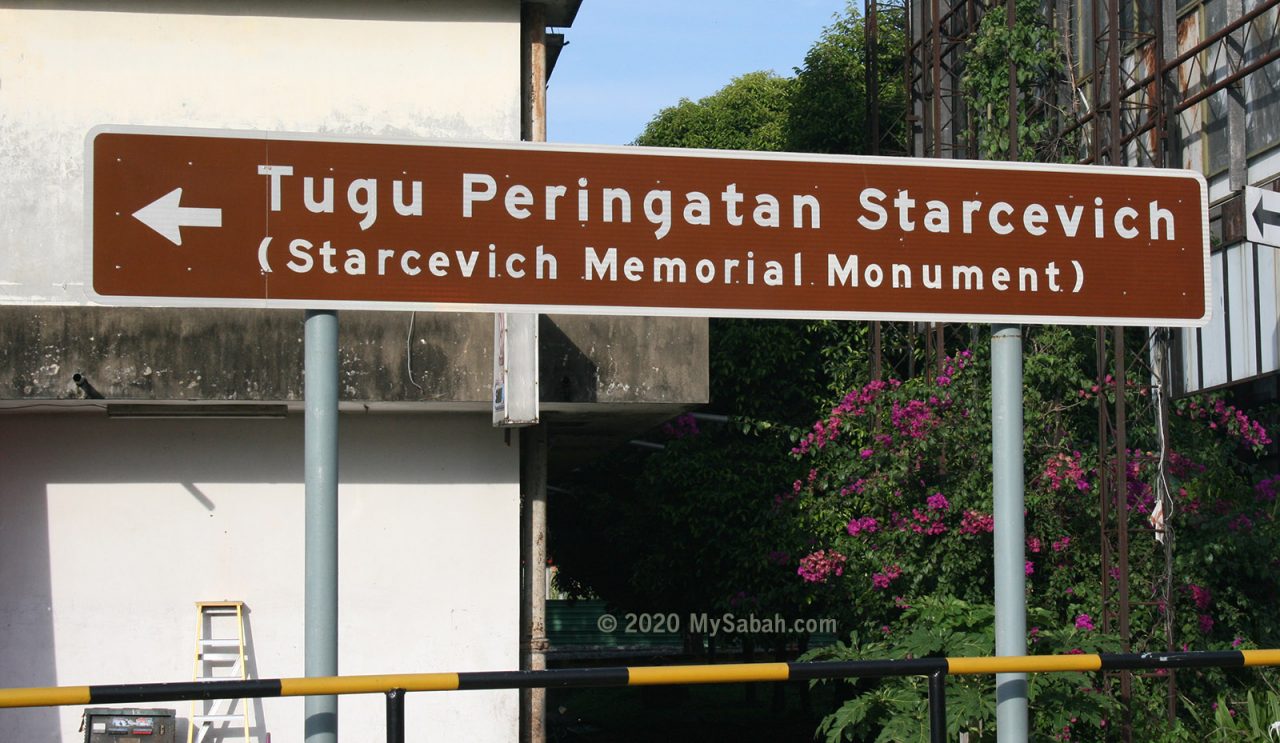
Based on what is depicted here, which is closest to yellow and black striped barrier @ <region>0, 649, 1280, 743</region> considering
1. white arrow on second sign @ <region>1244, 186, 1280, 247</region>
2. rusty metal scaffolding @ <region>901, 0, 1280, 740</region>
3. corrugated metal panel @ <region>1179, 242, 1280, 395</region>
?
white arrow on second sign @ <region>1244, 186, 1280, 247</region>

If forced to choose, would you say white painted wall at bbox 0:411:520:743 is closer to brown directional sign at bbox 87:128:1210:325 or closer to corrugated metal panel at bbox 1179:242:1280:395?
corrugated metal panel at bbox 1179:242:1280:395

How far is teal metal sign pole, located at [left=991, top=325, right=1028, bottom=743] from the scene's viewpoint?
3.62m

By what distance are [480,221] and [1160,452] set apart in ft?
31.5

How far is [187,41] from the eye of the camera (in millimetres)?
10609

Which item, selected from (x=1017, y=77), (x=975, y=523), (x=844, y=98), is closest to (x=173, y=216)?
(x=975, y=523)

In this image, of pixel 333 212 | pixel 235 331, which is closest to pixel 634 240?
pixel 333 212

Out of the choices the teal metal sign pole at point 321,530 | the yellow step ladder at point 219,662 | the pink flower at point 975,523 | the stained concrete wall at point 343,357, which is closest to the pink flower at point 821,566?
the pink flower at point 975,523

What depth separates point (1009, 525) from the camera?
364 centimetres

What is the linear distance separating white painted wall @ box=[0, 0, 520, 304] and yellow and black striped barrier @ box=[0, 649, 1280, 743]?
7237 mm

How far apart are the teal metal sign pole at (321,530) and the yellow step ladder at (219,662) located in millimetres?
7211

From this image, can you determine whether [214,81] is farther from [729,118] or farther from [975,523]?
[729,118]

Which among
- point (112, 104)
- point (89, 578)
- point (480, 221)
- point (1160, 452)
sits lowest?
point (89, 578)

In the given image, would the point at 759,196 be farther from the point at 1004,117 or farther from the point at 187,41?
the point at 1004,117

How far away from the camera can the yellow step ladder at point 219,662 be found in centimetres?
1007
